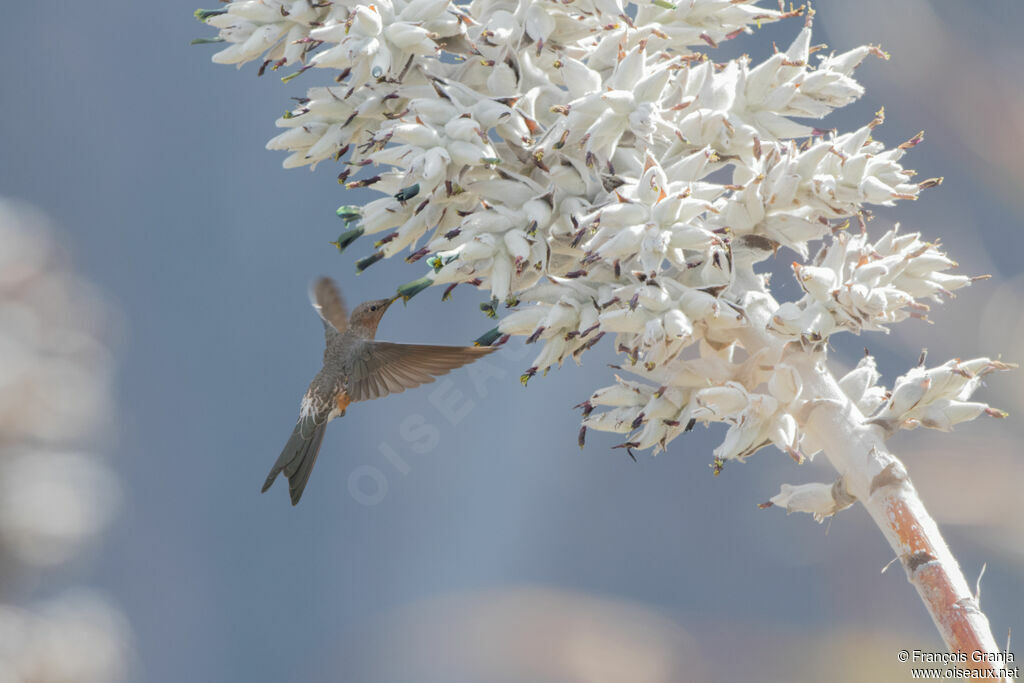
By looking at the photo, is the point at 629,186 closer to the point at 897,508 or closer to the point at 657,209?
the point at 657,209

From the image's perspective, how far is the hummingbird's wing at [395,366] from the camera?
1.50m

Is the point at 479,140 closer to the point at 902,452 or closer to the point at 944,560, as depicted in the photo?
the point at 944,560

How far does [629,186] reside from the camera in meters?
1.09

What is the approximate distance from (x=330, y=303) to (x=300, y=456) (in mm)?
423

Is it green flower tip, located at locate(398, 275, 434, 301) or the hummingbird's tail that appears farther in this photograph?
the hummingbird's tail

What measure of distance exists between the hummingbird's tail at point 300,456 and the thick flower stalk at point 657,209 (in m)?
0.53

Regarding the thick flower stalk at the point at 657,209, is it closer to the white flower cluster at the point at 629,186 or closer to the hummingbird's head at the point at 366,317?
the white flower cluster at the point at 629,186

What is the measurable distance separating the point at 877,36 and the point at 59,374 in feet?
9.65

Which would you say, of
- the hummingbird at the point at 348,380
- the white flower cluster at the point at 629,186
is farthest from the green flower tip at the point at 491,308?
the hummingbird at the point at 348,380

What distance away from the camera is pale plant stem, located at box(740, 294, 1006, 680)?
1.01m

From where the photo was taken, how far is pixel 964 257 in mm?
3006

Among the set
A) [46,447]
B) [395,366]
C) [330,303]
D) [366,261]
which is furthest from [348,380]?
[46,447]

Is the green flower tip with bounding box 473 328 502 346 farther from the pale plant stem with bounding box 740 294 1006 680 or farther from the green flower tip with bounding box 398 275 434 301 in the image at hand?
the pale plant stem with bounding box 740 294 1006 680

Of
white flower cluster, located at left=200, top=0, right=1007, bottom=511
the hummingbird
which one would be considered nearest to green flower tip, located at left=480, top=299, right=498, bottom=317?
white flower cluster, located at left=200, top=0, right=1007, bottom=511
